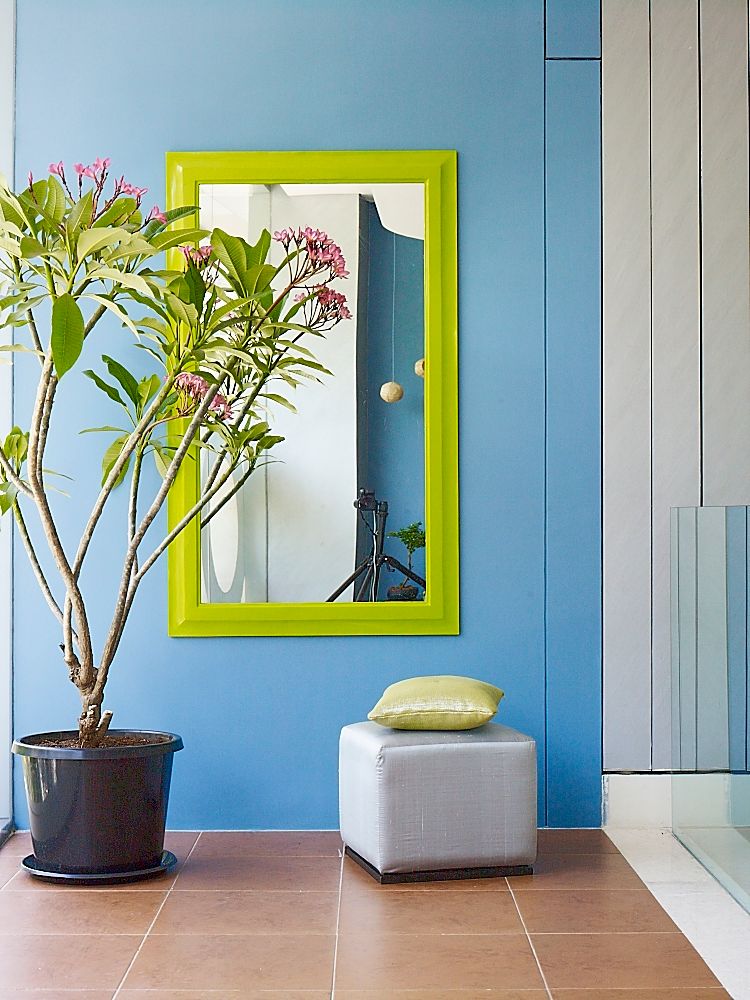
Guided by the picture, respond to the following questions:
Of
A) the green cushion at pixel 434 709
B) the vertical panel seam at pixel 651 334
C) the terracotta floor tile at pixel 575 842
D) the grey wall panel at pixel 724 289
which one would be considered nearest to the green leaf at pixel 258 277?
the green cushion at pixel 434 709

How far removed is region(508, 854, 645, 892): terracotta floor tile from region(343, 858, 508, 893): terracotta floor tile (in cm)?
5

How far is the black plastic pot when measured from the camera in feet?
10.4

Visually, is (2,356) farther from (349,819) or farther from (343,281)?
(349,819)

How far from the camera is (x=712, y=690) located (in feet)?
11.1

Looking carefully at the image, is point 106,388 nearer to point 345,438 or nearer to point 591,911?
point 345,438

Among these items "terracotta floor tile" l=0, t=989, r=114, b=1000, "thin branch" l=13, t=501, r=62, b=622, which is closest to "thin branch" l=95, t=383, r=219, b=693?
"thin branch" l=13, t=501, r=62, b=622

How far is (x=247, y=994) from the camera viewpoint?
243 centimetres

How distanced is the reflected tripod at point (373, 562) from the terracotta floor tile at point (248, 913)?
40.2 inches

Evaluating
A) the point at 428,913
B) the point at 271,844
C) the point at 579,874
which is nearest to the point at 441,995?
the point at 428,913

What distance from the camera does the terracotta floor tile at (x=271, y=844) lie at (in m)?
3.55

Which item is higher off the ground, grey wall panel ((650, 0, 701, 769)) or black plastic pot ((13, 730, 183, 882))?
grey wall panel ((650, 0, 701, 769))

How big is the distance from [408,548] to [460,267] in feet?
3.03

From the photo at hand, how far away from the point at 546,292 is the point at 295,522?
110cm

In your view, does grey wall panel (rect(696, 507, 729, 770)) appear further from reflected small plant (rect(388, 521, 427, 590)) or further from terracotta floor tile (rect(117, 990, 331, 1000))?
terracotta floor tile (rect(117, 990, 331, 1000))
